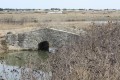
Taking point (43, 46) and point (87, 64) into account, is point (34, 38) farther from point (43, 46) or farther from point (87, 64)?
point (87, 64)

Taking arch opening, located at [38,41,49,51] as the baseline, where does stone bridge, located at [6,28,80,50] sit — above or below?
above

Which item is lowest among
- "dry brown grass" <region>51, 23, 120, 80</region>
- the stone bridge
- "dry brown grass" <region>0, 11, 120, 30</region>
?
"dry brown grass" <region>0, 11, 120, 30</region>

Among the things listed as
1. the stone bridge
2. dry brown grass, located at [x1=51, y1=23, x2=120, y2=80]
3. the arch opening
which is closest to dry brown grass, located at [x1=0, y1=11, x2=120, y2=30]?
the arch opening

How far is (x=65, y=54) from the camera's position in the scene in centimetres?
1078

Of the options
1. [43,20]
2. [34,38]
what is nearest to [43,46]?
[34,38]

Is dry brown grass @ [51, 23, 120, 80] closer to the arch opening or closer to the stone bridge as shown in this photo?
the stone bridge

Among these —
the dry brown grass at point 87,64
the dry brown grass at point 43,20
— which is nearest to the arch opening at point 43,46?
the dry brown grass at point 43,20

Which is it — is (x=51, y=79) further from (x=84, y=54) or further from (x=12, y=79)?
(x=12, y=79)

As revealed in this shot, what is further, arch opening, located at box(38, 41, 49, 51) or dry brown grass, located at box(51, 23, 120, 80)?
arch opening, located at box(38, 41, 49, 51)

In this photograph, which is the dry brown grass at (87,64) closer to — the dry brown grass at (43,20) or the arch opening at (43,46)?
the dry brown grass at (43,20)

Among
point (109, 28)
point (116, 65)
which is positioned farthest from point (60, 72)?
point (109, 28)

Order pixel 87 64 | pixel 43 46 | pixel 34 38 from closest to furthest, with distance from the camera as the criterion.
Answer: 1. pixel 87 64
2. pixel 34 38
3. pixel 43 46

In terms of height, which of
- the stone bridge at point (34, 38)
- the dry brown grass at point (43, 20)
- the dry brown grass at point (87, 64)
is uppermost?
the dry brown grass at point (87, 64)

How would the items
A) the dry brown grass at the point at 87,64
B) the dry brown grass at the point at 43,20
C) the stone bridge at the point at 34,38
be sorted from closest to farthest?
the dry brown grass at the point at 87,64, the stone bridge at the point at 34,38, the dry brown grass at the point at 43,20
